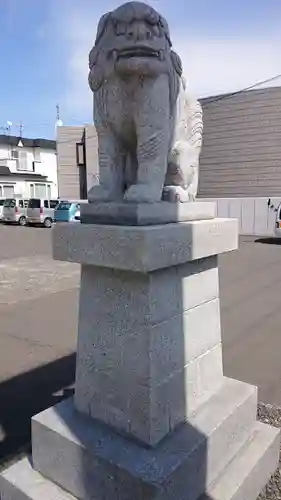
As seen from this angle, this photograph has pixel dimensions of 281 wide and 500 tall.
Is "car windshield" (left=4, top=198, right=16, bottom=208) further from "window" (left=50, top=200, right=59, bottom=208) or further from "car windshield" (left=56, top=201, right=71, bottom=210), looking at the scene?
"car windshield" (left=56, top=201, right=71, bottom=210)

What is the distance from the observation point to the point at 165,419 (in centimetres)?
190

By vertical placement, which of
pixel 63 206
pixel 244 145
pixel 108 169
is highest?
pixel 244 145

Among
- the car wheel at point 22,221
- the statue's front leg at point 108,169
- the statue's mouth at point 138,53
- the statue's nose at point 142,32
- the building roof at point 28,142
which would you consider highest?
the building roof at point 28,142

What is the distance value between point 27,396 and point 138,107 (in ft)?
8.33

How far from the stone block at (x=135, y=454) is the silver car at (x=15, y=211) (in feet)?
63.2

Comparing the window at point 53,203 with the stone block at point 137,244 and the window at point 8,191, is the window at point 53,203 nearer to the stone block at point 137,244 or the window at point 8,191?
the window at point 8,191

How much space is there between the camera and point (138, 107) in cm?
191

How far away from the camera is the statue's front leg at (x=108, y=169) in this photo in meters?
2.02

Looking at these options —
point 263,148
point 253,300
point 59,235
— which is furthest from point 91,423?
point 263,148

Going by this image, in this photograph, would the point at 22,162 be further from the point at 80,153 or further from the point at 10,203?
the point at 10,203

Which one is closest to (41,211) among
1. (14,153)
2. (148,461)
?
(14,153)

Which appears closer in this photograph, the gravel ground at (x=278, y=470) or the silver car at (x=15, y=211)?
the gravel ground at (x=278, y=470)

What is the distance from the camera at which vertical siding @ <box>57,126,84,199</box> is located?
2459cm

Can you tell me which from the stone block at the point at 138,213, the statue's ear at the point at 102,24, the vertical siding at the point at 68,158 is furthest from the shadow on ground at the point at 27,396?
the vertical siding at the point at 68,158
